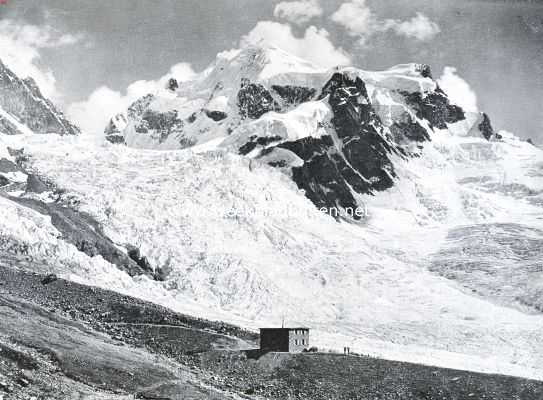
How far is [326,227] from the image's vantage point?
99.5 metres

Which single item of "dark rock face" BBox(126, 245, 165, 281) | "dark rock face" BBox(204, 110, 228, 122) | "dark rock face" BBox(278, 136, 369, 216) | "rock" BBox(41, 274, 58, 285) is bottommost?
"rock" BBox(41, 274, 58, 285)

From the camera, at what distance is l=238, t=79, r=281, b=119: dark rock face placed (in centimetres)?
16569

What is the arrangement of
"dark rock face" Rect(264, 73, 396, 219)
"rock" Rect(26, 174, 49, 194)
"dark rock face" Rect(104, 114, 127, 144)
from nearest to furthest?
"rock" Rect(26, 174, 49, 194), "dark rock face" Rect(264, 73, 396, 219), "dark rock face" Rect(104, 114, 127, 144)

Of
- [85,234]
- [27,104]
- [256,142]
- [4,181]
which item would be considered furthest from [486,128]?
[85,234]

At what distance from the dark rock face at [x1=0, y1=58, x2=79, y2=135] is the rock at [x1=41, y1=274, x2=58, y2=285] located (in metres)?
117

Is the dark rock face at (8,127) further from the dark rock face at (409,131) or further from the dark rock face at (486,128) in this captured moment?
the dark rock face at (486,128)

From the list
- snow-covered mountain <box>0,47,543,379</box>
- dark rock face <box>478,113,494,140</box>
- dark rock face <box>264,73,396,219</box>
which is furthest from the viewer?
dark rock face <box>478,113,494,140</box>

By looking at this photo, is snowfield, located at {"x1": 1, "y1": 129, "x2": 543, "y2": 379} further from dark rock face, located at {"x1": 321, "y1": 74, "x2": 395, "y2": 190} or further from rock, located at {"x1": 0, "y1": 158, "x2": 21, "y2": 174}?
dark rock face, located at {"x1": 321, "y1": 74, "x2": 395, "y2": 190}

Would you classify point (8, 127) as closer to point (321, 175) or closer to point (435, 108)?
point (321, 175)

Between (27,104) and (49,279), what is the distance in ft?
411

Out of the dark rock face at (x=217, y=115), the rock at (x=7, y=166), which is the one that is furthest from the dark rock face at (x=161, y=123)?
the rock at (x=7, y=166)

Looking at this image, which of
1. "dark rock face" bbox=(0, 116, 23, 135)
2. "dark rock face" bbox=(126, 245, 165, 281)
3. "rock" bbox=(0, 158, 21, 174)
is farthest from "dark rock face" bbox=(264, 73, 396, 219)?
"dark rock face" bbox=(0, 116, 23, 135)

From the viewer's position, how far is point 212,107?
567 feet

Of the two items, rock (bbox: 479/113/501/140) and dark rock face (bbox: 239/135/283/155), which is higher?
rock (bbox: 479/113/501/140)
